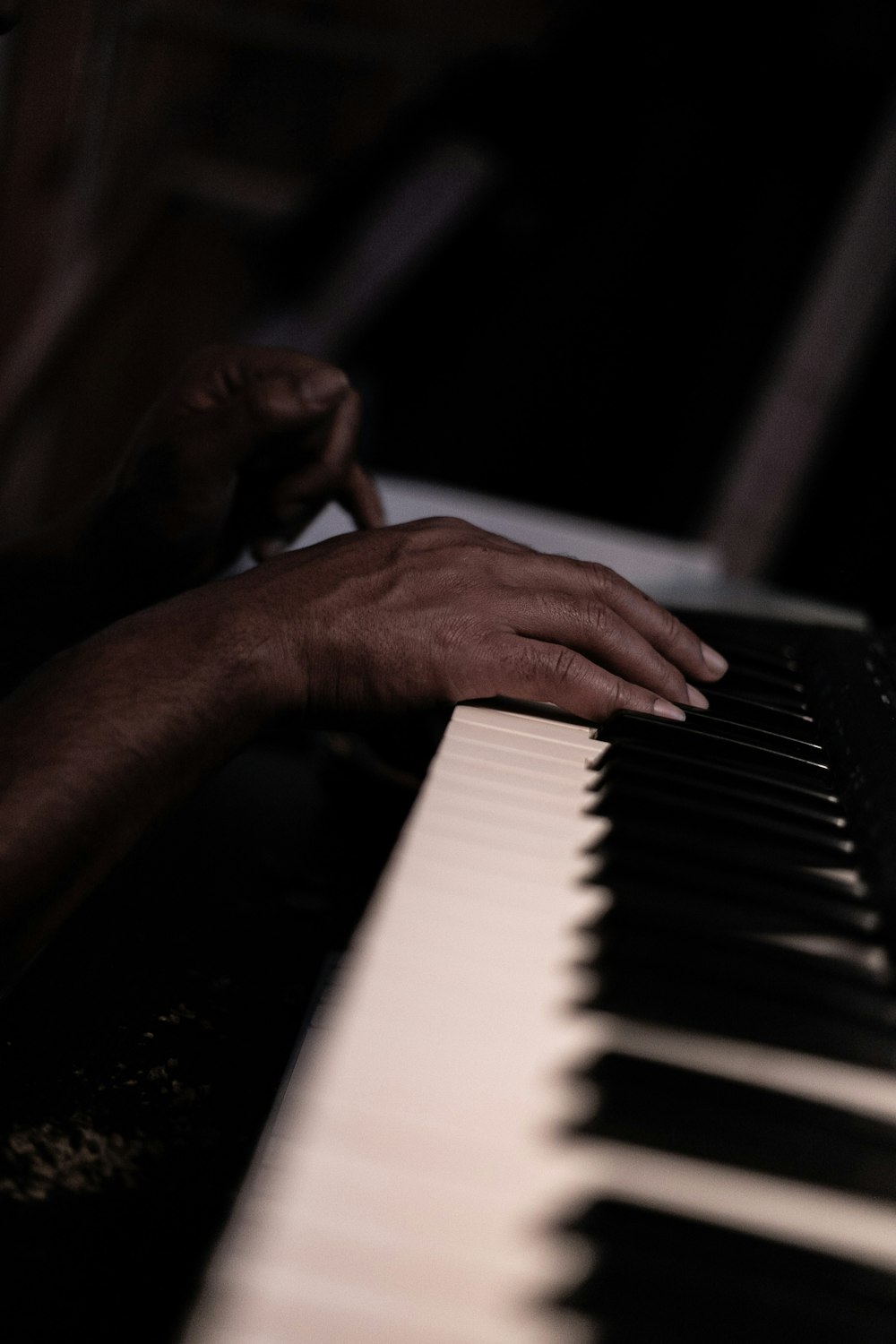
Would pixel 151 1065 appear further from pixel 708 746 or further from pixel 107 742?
pixel 708 746

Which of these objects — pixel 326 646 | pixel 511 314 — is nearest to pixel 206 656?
pixel 326 646

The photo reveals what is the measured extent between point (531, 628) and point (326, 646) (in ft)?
0.44

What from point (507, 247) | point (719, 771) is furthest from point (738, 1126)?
point (507, 247)

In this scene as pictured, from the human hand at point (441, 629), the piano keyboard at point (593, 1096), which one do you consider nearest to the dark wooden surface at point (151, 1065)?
the piano keyboard at point (593, 1096)

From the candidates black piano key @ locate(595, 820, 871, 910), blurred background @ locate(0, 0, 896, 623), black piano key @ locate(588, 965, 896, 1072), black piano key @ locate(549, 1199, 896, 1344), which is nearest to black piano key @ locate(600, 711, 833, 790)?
black piano key @ locate(595, 820, 871, 910)

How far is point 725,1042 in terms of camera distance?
45cm

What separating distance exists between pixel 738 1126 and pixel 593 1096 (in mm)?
55

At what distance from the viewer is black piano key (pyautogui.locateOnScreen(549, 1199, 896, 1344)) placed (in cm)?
36

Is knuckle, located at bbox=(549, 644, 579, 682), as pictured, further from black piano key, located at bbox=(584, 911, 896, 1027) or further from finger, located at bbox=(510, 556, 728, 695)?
black piano key, located at bbox=(584, 911, 896, 1027)

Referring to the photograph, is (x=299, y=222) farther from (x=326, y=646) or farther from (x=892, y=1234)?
(x=892, y=1234)

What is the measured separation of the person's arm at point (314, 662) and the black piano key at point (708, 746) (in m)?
0.02

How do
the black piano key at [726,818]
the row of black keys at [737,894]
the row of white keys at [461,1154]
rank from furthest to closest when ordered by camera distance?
1. the black piano key at [726,818]
2. the row of black keys at [737,894]
3. the row of white keys at [461,1154]

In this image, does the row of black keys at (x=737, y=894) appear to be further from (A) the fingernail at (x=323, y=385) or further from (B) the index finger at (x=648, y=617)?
(A) the fingernail at (x=323, y=385)

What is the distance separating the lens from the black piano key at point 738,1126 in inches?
15.9
